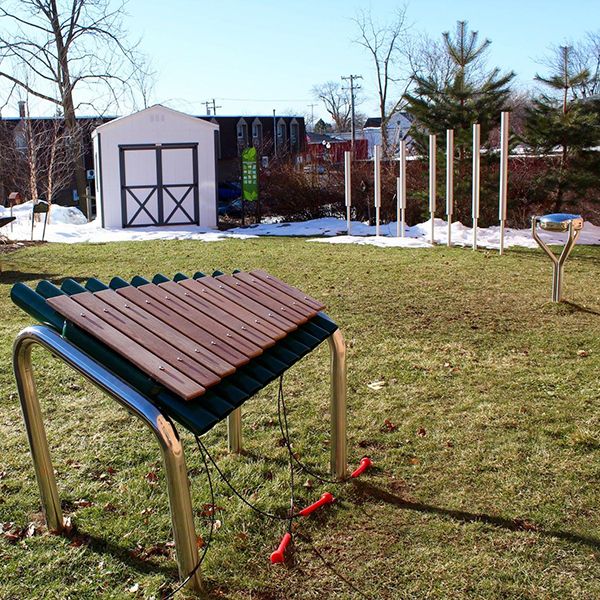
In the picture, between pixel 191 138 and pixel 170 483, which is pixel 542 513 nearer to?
pixel 170 483

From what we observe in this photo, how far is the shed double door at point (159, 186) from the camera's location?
65.5ft

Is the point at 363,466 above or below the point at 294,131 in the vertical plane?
below

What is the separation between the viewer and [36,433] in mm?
3143

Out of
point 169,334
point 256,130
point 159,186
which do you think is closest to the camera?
point 169,334

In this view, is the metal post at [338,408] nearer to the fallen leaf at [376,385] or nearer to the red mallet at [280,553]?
the red mallet at [280,553]

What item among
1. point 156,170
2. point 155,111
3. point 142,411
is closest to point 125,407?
point 142,411

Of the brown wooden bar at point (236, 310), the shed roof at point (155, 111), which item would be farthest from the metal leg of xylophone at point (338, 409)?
the shed roof at point (155, 111)

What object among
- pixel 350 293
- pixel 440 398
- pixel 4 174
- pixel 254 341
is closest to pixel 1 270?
pixel 350 293

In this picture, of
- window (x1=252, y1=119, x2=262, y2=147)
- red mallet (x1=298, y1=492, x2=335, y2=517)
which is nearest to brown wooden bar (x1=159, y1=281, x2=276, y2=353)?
red mallet (x1=298, y1=492, x2=335, y2=517)

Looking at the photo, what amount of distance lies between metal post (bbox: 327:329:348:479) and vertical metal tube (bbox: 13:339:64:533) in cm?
137

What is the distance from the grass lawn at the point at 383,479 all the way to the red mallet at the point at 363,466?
7 cm

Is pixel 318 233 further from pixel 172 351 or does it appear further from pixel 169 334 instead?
pixel 172 351

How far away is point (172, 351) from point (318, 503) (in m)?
1.19

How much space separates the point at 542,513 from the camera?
11.1 feet
